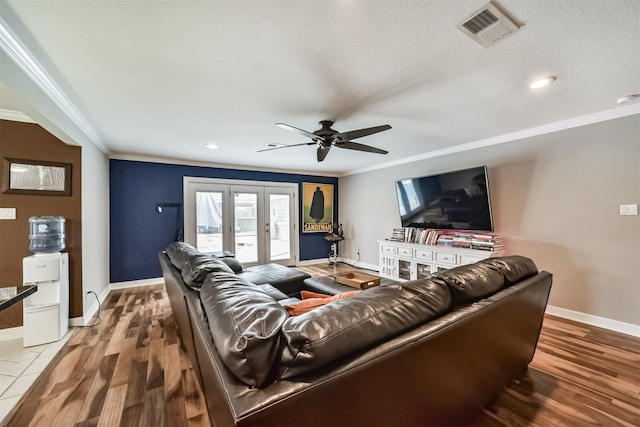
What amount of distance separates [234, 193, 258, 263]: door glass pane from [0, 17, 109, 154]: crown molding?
9.19 feet

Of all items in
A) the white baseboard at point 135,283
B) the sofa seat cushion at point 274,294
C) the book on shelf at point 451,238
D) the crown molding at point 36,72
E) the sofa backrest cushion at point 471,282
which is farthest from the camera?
the white baseboard at point 135,283

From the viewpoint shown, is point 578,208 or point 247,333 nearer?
point 247,333

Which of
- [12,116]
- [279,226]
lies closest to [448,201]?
[279,226]

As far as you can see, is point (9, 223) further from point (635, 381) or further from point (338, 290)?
point (635, 381)

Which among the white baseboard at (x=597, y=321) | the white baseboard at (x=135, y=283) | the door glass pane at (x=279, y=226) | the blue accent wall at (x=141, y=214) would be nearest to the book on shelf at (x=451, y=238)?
the white baseboard at (x=597, y=321)

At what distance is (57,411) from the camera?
1601mm

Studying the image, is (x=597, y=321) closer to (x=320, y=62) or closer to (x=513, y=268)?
(x=513, y=268)

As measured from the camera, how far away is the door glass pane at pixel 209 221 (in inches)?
193

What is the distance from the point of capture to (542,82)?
2.09 m

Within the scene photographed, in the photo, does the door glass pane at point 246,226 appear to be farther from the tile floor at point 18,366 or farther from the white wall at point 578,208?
the white wall at point 578,208

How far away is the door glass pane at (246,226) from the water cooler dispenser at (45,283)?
2.83 meters

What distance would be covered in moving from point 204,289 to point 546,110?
3.63m

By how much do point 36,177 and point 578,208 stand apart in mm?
5941

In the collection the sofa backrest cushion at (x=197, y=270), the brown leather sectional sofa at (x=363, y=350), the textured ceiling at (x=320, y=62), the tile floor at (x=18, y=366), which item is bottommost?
the tile floor at (x=18, y=366)
